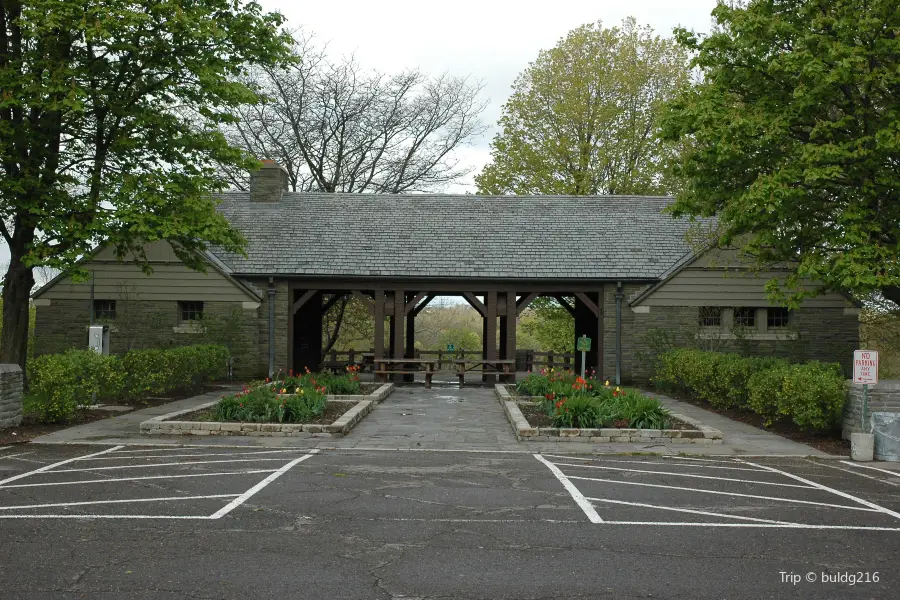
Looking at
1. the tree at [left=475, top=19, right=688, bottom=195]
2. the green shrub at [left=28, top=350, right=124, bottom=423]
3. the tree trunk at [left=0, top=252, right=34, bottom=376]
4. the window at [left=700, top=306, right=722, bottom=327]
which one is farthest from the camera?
the tree at [left=475, top=19, right=688, bottom=195]

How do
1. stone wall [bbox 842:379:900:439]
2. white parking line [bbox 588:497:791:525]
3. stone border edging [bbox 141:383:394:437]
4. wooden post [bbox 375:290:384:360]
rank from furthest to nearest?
1. wooden post [bbox 375:290:384:360]
2. stone border edging [bbox 141:383:394:437]
3. stone wall [bbox 842:379:900:439]
4. white parking line [bbox 588:497:791:525]

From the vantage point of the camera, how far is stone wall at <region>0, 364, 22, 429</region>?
12.0 m

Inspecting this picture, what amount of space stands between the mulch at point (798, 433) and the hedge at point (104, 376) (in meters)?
11.8

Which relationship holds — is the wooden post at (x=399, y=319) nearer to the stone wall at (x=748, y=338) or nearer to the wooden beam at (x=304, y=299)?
the wooden beam at (x=304, y=299)

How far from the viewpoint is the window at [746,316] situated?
2278cm

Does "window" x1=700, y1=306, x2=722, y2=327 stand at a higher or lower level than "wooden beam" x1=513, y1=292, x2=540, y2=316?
lower

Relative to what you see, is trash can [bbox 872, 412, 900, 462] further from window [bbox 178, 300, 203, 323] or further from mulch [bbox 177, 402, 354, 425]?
window [bbox 178, 300, 203, 323]

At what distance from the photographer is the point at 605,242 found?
2378cm

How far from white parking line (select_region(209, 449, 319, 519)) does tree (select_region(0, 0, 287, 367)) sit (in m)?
7.06

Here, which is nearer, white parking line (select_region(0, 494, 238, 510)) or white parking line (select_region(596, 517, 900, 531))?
white parking line (select_region(596, 517, 900, 531))

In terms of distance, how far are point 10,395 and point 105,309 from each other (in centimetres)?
1169

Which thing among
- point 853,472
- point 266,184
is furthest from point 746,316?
point 266,184

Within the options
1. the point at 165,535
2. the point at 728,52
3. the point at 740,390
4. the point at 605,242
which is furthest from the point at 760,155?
the point at 165,535

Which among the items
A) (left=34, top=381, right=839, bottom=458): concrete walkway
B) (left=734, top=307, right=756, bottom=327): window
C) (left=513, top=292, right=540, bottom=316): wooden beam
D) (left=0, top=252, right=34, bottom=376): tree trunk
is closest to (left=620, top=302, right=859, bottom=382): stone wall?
(left=734, top=307, right=756, bottom=327): window
